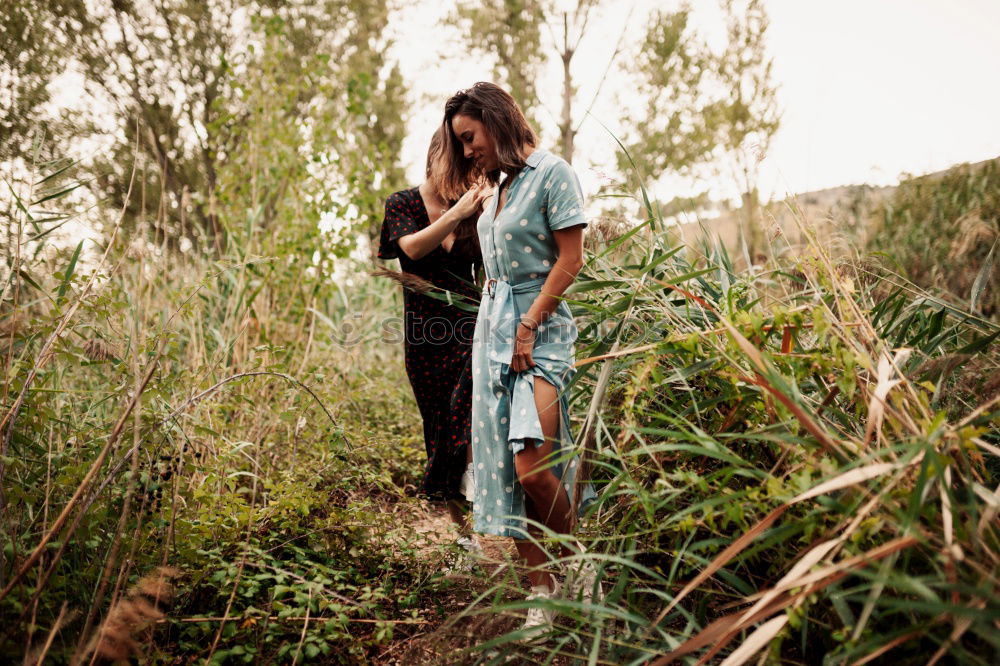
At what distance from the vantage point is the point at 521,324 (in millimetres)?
2131

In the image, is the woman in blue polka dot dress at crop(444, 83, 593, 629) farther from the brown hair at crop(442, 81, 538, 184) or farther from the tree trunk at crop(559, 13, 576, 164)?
the tree trunk at crop(559, 13, 576, 164)

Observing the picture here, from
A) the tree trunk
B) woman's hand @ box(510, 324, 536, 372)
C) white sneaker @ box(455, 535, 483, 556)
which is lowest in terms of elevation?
white sneaker @ box(455, 535, 483, 556)

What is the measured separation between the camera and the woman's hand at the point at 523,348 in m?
2.13

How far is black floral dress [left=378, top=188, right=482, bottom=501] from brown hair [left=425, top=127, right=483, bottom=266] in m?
0.02

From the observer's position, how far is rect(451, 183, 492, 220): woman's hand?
251 cm

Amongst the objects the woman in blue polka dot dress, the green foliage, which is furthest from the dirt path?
the green foliage

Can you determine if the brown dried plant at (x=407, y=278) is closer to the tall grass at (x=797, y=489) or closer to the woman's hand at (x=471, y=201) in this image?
the woman's hand at (x=471, y=201)

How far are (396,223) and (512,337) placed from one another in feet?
3.14

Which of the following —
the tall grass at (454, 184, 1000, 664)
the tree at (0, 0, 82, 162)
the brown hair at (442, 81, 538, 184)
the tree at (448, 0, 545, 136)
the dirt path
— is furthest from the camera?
the tree at (448, 0, 545, 136)

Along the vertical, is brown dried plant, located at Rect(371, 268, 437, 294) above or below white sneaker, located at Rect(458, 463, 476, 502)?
above

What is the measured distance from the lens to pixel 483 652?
1.69m

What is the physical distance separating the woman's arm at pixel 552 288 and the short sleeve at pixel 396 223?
912 mm

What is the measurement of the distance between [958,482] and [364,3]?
36.1 feet

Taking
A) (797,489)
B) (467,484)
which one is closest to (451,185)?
(467,484)
